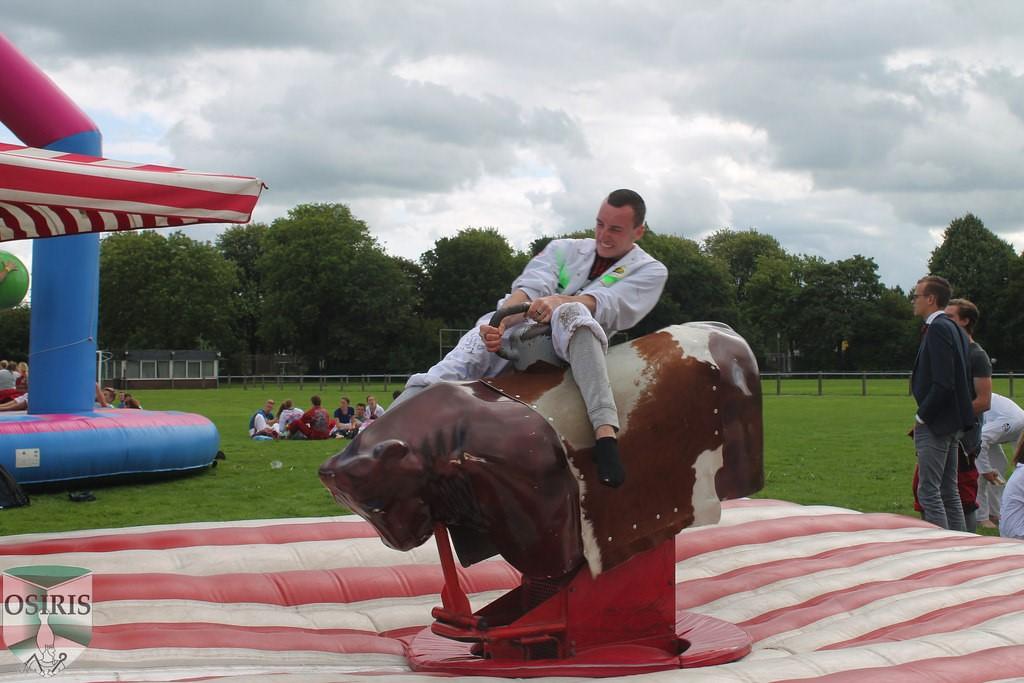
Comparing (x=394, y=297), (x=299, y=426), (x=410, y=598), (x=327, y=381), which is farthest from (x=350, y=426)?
(x=394, y=297)

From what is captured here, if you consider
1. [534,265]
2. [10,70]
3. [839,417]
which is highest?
[10,70]

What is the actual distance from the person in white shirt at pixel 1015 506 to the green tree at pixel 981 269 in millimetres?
53025

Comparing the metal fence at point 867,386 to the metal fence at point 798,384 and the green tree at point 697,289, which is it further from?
the green tree at point 697,289

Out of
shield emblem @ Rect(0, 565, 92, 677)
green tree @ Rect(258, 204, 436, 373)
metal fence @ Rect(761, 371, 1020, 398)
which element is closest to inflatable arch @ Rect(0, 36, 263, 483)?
shield emblem @ Rect(0, 565, 92, 677)

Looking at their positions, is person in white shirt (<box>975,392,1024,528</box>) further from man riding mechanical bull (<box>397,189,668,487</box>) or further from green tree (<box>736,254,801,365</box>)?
green tree (<box>736,254,801,365</box>)

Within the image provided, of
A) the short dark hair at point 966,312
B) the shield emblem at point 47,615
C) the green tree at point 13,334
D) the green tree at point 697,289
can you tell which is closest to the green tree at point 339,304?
the green tree at point 697,289

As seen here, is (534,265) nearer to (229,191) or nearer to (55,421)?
(229,191)

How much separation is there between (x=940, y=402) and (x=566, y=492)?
14.1ft

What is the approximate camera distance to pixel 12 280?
1138 centimetres

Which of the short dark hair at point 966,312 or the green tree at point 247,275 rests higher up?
the green tree at point 247,275

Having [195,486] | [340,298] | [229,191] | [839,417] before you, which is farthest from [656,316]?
[229,191]

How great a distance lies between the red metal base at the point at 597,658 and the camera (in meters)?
3.48

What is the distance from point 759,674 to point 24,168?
13.3ft

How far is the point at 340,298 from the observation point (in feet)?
188
